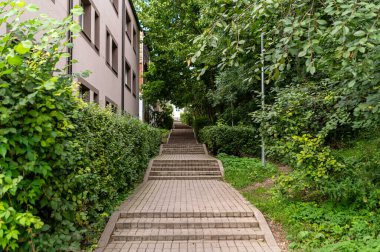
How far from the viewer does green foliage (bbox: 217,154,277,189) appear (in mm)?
11672

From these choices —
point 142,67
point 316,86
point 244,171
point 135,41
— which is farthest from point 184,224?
point 142,67

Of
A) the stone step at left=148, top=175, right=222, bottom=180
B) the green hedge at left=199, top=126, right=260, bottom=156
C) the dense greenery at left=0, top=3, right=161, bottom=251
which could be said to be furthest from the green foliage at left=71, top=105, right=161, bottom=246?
the green hedge at left=199, top=126, right=260, bottom=156

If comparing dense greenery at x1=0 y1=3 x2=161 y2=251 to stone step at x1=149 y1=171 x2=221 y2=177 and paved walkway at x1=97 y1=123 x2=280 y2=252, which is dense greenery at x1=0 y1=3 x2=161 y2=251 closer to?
paved walkway at x1=97 y1=123 x2=280 y2=252

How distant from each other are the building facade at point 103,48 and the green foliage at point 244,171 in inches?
180

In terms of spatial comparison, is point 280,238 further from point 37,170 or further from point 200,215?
point 37,170

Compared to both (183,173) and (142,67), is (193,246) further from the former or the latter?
(142,67)

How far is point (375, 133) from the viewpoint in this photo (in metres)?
8.31

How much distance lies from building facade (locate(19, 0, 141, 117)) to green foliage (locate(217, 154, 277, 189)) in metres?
4.58

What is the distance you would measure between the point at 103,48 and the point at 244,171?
7514 mm

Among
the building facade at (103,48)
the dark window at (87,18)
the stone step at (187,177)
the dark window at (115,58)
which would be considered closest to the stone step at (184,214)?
the building facade at (103,48)

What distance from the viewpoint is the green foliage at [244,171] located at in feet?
38.3

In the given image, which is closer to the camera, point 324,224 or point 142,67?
point 324,224

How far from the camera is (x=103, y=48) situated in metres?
14.8

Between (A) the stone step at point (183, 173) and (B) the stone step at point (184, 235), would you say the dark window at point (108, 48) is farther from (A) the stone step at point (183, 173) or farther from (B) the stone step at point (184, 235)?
(B) the stone step at point (184, 235)
